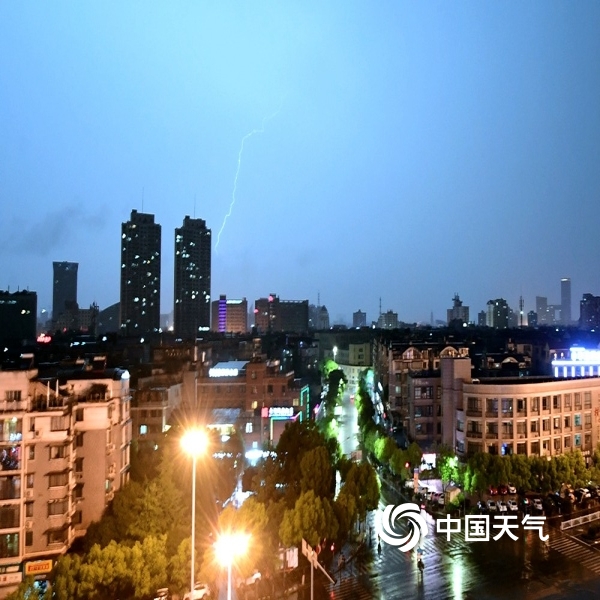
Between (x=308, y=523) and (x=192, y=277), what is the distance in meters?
74.7

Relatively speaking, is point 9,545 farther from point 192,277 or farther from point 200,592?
point 192,277

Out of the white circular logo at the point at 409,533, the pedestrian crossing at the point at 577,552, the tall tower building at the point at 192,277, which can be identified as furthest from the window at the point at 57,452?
the tall tower building at the point at 192,277

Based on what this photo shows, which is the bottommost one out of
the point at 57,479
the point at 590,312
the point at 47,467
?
the point at 57,479

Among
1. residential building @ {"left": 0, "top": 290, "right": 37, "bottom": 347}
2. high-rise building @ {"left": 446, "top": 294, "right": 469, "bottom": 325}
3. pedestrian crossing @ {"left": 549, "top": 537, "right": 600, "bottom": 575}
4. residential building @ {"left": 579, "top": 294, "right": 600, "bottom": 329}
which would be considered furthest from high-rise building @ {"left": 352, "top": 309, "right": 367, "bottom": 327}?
pedestrian crossing @ {"left": 549, "top": 537, "right": 600, "bottom": 575}

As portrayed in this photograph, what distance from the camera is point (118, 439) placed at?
14.9m

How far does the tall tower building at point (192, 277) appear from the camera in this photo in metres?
83.8

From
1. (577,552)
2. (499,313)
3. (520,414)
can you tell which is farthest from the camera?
(499,313)

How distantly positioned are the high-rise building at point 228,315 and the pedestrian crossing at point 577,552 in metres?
77.2

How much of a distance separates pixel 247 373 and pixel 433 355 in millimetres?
9823

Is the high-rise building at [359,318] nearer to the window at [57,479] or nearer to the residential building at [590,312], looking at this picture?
the residential building at [590,312]

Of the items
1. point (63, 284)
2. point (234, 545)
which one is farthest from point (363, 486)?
point (63, 284)

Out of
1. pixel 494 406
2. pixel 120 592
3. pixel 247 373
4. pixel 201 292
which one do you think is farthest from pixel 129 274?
pixel 120 592

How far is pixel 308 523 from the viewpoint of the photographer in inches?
515

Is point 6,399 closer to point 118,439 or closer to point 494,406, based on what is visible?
point 118,439
